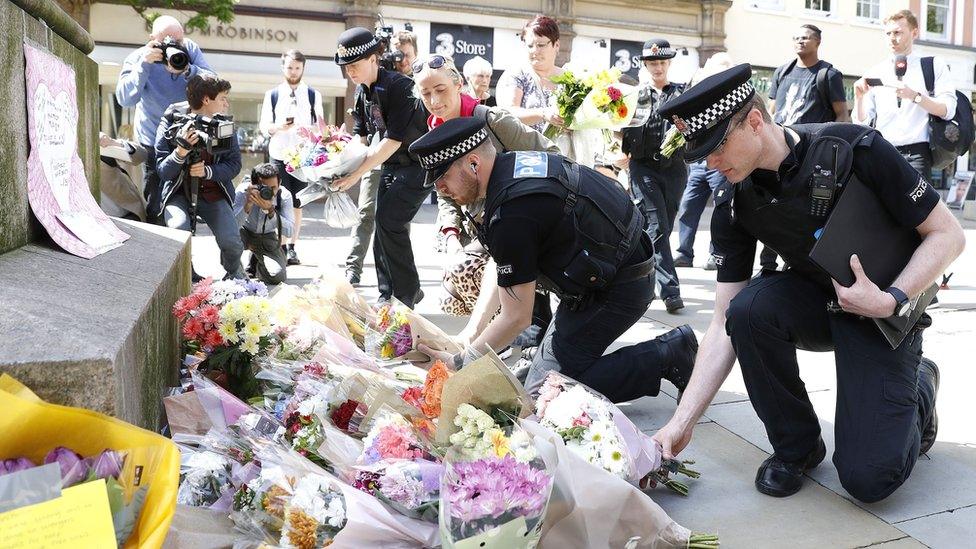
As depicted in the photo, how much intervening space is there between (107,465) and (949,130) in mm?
6501

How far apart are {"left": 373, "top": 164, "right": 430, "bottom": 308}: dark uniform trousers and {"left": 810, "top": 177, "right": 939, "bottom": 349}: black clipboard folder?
319 centimetres

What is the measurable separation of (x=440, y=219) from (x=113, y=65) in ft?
41.3

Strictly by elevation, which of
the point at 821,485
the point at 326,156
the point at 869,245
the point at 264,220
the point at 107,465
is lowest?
the point at 821,485

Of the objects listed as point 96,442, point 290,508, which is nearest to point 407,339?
point 290,508

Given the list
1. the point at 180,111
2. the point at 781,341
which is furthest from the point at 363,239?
the point at 781,341

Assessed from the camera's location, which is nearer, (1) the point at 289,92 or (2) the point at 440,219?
(2) the point at 440,219

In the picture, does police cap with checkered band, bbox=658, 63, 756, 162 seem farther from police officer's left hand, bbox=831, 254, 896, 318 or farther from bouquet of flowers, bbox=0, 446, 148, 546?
bouquet of flowers, bbox=0, 446, 148, 546

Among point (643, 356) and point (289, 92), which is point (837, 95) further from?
point (289, 92)

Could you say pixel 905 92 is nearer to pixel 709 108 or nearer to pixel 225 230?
pixel 709 108

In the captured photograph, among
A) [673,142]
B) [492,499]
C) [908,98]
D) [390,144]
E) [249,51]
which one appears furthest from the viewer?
[249,51]

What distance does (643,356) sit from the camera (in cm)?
393

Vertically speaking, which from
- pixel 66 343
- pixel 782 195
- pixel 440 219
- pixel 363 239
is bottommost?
pixel 363 239

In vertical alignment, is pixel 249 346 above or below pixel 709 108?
below

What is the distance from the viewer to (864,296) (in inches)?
113
